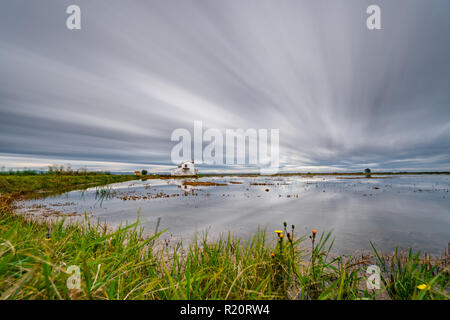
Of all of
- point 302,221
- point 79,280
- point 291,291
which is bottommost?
point 302,221

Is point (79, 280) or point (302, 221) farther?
point (302, 221)

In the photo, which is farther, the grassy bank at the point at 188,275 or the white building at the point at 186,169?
the white building at the point at 186,169

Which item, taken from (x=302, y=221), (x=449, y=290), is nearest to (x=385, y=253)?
(x=449, y=290)

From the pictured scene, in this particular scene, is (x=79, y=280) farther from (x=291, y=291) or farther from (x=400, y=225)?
(x=400, y=225)

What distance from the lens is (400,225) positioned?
313 inches

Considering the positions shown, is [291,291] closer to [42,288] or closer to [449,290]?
[449,290]

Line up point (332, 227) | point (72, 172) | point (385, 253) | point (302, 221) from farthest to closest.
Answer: point (72, 172) → point (302, 221) → point (332, 227) → point (385, 253)

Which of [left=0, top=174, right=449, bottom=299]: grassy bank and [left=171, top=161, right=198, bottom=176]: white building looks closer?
[left=0, top=174, right=449, bottom=299]: grassy bank

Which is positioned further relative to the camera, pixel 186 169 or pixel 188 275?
pixel 186 169

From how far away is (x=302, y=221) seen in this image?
28.9ft
